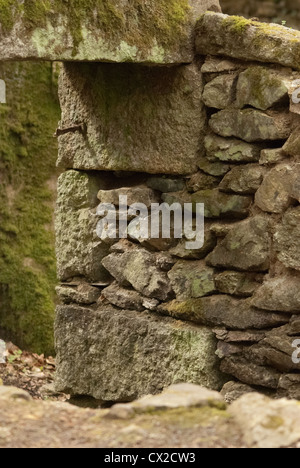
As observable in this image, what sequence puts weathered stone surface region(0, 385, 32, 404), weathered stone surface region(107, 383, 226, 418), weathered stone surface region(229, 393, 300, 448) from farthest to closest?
weathered stone surface region(0, 385, 32, 404)
weathered stone surface region(107, 383, 226, 418)
weathered stone surface region(229, 393, 300, 448)

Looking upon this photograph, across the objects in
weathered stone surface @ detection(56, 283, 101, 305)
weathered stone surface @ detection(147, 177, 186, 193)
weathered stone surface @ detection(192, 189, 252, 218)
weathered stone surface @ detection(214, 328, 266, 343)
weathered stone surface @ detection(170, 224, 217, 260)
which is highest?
weathered stone surface @ detection(147, 177, 186, 193)

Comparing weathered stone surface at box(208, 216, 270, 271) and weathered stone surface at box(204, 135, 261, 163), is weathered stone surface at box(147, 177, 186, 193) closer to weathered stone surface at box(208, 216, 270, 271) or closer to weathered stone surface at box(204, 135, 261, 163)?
weathered stone surface at box(204, 135, 261, 163)

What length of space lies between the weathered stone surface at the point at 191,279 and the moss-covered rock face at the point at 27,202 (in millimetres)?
2386

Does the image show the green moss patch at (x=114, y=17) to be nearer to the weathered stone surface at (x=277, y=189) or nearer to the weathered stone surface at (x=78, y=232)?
the weathered stone surface at (x=277, y=189)

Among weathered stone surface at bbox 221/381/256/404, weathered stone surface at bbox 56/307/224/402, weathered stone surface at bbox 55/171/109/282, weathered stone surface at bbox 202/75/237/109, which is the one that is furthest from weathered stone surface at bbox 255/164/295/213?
weathered stone surface at bbox 55/171/109/282

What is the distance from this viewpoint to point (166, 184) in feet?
13.9

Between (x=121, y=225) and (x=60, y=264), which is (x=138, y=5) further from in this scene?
(x=60, y=264)

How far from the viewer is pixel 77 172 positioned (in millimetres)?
4547

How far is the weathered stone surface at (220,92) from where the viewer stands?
13.0 feet

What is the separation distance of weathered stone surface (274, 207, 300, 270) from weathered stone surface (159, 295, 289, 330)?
0.24 metres

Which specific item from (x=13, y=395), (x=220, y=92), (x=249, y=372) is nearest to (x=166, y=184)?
(x=220, y=92)

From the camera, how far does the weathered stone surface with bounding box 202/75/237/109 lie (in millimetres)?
3967

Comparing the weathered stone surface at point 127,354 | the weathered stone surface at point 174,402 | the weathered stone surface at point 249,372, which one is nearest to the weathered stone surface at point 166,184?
the weathered stone surface at point 127,354

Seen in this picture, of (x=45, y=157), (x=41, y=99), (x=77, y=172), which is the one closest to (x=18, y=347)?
(x=45, y=157)
